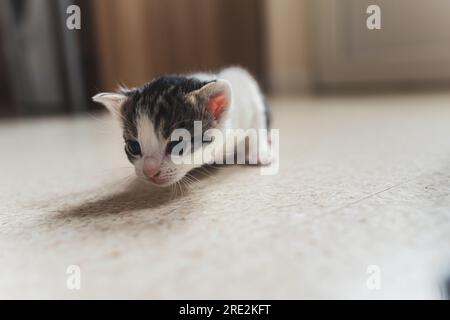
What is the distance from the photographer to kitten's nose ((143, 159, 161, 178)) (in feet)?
2.67

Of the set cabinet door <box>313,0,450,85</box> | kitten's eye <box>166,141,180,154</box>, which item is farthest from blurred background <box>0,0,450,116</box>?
kitten's eye <box>166,141,180,154</box>

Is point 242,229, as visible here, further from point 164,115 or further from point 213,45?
point 213,45

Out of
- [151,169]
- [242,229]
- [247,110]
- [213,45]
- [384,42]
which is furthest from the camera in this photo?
[213,45]

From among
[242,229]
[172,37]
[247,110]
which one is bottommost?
[242,229]

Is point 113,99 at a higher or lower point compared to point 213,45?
lower

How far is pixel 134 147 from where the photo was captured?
0.89m

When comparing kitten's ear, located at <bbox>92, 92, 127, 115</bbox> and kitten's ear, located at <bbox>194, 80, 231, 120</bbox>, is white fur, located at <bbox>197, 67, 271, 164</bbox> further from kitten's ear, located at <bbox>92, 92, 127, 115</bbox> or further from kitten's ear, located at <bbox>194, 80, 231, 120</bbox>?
kitten's ear, located at <bbox>92, 92, 127, 115</bbox>

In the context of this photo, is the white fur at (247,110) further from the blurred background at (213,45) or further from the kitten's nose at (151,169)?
the blurred background at (213,45)

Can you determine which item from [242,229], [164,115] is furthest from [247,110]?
[242,229]

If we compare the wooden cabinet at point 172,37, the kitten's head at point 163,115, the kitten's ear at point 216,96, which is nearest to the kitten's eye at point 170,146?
the kitten's head at point 163,115

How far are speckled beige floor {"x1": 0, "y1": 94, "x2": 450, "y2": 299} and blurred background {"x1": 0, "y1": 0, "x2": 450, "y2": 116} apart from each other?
1.72 meters

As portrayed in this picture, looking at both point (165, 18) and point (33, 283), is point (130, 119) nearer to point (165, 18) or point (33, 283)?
point (33, 283)

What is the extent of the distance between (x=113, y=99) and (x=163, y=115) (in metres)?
0.15
